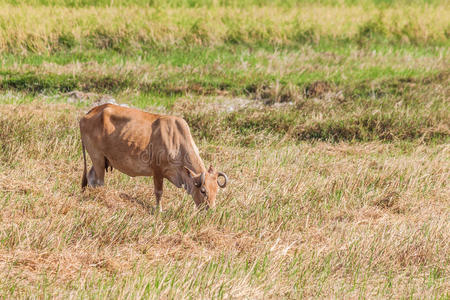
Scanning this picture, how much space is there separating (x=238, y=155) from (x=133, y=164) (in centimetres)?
248

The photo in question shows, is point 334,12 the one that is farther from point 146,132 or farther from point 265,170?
point 146,132

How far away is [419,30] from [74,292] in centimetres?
1517

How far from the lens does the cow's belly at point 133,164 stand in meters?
5.88

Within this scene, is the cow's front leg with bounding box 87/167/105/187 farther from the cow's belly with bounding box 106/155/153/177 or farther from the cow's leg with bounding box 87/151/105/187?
the cow's belly with bounding box 106/155/153/177

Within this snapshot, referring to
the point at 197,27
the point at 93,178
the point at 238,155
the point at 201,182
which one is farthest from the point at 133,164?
the point at 197,27

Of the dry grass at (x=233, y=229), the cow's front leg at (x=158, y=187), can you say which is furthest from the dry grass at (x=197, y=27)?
the cow's front leg at (x=158, y=187)

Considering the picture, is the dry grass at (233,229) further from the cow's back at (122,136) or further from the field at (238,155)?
the cow's back at (122,136)

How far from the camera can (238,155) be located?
8.17 meters

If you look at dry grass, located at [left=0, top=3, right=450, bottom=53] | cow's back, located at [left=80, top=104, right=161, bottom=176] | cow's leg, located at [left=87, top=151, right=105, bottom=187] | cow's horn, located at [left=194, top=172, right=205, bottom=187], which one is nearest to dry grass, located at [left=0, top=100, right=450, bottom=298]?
cow's leg, located at [left=87, top=151, right=105, bottom=187]

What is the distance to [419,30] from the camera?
1736 centimetres

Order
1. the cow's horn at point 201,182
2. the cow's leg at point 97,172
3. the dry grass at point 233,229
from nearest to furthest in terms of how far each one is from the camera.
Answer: the dry grass at point 233,229, the cow's horn at point 201,182, the cow's leg at point 97,172

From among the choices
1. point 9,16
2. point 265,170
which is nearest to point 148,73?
point 9,16

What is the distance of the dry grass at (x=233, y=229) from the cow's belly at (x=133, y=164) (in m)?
0.35

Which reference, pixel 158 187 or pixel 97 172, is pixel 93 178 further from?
pixel 158 187
